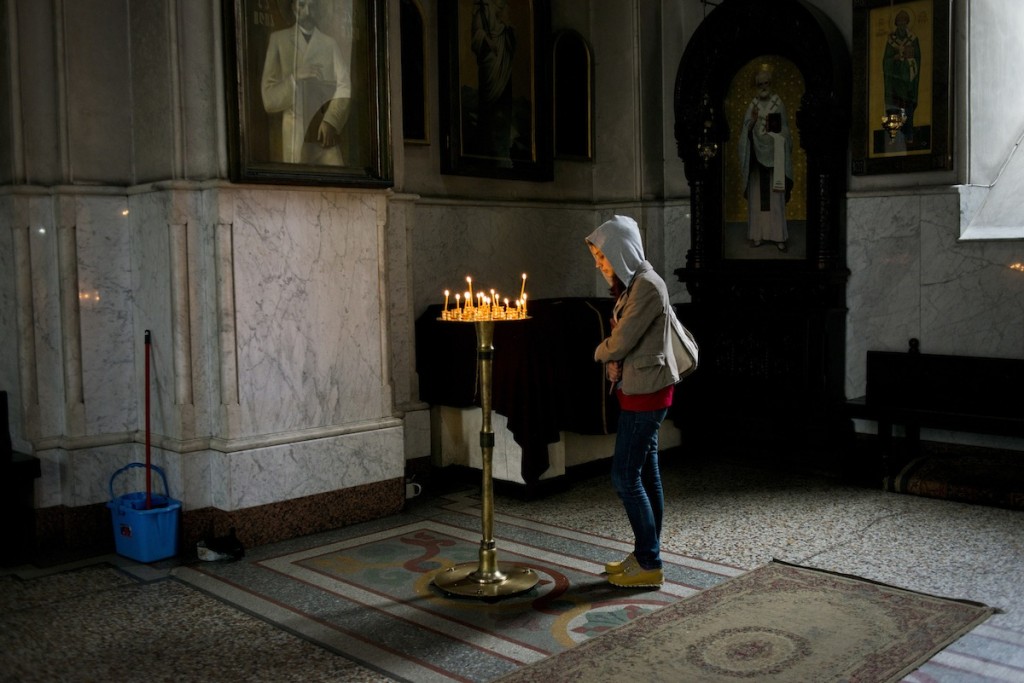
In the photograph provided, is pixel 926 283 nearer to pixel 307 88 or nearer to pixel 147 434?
pixel 307 88

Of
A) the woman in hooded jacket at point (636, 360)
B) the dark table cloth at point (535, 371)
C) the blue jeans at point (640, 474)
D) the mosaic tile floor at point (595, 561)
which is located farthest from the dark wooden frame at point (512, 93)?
the blue jeans at point (640, 474)

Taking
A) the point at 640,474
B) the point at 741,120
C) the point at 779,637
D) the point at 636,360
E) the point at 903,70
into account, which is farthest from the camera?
the point at 741,120

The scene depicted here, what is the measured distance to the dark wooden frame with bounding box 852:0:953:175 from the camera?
681cm

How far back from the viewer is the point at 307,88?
5738mm

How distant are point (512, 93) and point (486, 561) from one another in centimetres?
412

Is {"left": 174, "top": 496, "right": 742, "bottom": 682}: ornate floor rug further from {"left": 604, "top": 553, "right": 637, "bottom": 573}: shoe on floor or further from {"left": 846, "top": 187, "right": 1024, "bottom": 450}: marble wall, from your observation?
{"left": 846, "top": 187, "right": 1024, "bottom": 450}: marble wall

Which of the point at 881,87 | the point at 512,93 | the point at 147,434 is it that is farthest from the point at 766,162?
the point at 147,434

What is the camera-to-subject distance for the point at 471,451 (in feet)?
23.0

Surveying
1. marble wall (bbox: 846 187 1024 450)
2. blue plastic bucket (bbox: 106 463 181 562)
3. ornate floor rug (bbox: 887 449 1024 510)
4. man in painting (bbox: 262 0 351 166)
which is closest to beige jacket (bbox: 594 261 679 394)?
man in painting (bbox: 262 0 351 166)

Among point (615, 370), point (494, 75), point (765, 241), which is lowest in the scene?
point (615, 370)

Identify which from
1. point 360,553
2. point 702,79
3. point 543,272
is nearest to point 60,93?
point 360,553

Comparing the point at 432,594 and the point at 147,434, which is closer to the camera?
the point at 432,594

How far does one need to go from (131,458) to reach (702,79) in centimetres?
473

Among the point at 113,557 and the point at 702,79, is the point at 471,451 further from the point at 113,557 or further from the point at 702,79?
the point at 702,79
